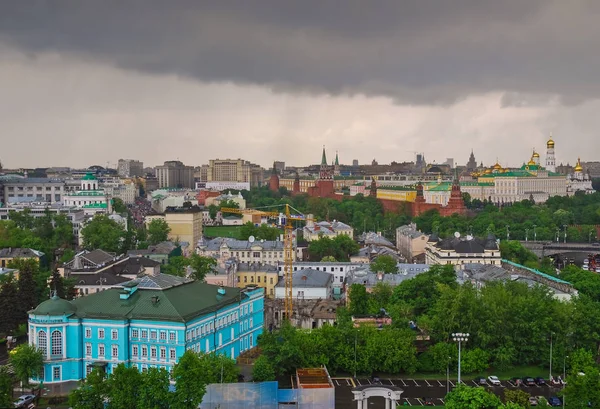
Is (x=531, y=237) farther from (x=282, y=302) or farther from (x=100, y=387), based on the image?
(x=100, y=387)

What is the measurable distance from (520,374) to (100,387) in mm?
25238

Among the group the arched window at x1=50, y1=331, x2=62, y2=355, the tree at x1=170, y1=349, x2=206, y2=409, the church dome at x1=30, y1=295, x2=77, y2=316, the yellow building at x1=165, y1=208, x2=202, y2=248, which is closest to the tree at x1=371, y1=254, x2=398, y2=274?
the church dome at x1=30, y1=295, x2=77, y2=316

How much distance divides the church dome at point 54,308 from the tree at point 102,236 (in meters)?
43.7

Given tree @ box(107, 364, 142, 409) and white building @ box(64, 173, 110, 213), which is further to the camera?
white building @ box(64, 173, 110, 213)

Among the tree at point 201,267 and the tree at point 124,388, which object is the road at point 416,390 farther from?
the tree at point 201,267

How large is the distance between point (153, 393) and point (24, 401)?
9009 millimetres

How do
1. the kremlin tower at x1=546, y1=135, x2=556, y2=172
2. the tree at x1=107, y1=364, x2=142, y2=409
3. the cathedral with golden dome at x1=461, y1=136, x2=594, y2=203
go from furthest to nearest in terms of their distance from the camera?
the kremlin tower at x1=546, y1=135, x2=556, y2=172
the cathedral with golden dome at x1=461, y1=136, x2=594, y2=203
the tree at x1=107, y1=364, x2=142, y2=409

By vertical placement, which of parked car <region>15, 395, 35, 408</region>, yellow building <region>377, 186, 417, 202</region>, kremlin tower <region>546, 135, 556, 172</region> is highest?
kremlin tower <region>546, 135, 556, 172</region>

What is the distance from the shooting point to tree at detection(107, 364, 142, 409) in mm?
33812

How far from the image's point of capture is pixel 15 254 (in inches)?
3056

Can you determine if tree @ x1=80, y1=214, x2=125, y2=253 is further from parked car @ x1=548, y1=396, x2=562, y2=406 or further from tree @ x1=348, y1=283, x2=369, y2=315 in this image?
parked car @ x1=548, y1=396, x2=562, y2=406

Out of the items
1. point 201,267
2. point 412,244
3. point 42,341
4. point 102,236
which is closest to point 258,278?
point 201,267

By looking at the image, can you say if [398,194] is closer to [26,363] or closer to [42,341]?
[42,341]

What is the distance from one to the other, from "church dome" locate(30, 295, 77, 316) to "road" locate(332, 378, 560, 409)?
1562cm
